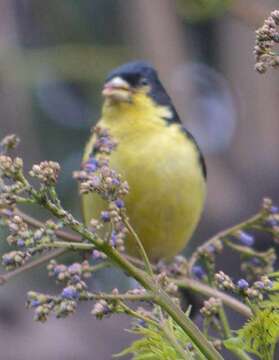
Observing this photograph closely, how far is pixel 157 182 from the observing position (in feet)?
9.84

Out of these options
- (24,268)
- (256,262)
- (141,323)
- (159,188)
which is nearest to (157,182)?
(159,188)

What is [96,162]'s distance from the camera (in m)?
1.53

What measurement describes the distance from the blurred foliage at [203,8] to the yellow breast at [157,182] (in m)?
0.36

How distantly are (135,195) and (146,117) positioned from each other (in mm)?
382

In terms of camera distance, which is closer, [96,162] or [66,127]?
[96,162]

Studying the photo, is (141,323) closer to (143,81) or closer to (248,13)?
(143,81)

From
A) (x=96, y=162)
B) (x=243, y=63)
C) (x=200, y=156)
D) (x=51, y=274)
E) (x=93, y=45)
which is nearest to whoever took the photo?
(x=51, y=274)

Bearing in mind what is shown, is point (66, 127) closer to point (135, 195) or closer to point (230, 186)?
point (230, 186)

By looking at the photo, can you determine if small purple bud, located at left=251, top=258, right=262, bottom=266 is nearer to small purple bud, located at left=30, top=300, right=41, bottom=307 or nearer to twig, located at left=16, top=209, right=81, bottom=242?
twig, located at left=16, top=209, right=81, bottom=242

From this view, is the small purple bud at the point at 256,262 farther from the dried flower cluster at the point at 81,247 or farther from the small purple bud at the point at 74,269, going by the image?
the small purple bud at the point at 74,269

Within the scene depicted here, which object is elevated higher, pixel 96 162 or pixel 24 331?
pixel 96 162

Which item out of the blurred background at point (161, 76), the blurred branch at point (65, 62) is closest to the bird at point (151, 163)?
the blurred background at point (161, 76)

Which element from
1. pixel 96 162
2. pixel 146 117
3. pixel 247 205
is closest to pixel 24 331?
pixel 146 117

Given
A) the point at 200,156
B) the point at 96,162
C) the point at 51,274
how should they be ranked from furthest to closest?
the point at 200,156
the point at 96,162
the point at 51,274
